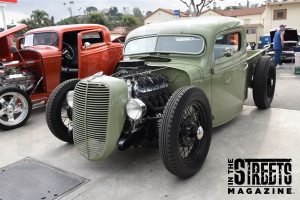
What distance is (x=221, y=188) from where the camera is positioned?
9.01 ft

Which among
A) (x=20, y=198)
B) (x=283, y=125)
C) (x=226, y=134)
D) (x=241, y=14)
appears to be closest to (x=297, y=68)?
(x=283, y=125)

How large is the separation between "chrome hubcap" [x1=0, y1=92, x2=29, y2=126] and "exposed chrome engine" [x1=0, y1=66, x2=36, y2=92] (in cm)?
44

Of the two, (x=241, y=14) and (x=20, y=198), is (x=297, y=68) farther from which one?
(x=241, y=14)

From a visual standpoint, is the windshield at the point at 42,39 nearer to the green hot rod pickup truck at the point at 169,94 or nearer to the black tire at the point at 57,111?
the green hot rod pickup truck at the point at 169,94

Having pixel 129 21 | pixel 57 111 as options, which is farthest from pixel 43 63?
pixel 129 21

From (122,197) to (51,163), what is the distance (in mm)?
1267

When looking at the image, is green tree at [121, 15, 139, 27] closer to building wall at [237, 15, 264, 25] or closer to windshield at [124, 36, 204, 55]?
building wall at [237, 15, 264, 25]

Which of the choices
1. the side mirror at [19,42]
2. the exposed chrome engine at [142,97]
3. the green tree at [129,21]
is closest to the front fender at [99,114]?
the exposed chrome engine at [142,97]

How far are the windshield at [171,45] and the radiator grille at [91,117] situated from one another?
147cm

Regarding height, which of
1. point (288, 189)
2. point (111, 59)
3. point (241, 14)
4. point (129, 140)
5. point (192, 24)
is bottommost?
point (288, 189)

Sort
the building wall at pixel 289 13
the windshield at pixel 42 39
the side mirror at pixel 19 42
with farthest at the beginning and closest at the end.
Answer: the building wall at pixel 289 13 < the side mirror at pixel 19 42 < the windshield at pixel 42 39

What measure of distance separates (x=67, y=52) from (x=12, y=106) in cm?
209

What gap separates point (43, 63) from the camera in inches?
215

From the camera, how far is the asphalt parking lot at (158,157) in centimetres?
274
